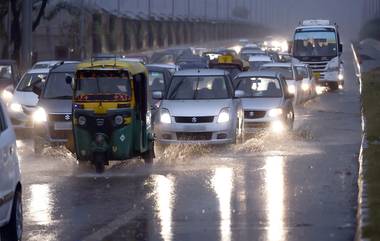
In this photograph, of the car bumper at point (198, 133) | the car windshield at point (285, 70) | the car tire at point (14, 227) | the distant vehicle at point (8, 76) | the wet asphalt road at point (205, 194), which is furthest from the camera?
the car windshield at point (285, 70)

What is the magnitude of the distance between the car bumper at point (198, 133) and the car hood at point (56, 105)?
6.61ft

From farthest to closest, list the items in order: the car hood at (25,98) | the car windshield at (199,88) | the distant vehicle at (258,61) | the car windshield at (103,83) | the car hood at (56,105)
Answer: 1. the distant vehicle at (258,61)
2. the car hood at (25,98)
3. the car windshield at (199,88)
4. the car hood at (56,105)
5. the car windshield at (103,83)

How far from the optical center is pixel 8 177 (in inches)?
446

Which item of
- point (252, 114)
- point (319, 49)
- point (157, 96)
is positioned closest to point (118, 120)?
point (157, 96)

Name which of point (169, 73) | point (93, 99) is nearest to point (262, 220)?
point (93, 99)

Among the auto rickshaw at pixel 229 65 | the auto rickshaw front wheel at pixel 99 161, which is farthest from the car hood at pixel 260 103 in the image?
the auto rickshaw at pixel 229 65

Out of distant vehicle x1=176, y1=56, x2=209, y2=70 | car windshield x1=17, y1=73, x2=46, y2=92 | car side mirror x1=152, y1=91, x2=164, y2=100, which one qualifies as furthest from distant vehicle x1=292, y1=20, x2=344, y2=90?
car side mirror x1=152, y1=91, x2=164, y2=100

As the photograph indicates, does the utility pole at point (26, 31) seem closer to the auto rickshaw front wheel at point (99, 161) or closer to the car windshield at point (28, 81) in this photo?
the car windshield at point (28, 81)

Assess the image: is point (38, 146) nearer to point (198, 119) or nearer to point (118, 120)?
point (198, 119)

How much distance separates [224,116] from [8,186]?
1114 centimetres

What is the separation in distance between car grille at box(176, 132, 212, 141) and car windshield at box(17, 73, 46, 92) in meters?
6.03

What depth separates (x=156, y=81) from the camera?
27172 mm

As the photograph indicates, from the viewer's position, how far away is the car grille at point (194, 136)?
22000 mm

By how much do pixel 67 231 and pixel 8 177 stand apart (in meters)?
1.67
